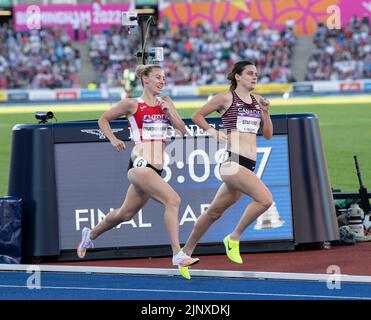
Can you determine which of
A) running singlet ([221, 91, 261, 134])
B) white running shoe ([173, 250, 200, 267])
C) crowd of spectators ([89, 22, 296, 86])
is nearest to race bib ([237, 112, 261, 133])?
running singlet ([221, 91, 261, 134])

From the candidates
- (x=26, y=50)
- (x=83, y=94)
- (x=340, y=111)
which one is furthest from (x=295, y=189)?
(x=26, y=50)

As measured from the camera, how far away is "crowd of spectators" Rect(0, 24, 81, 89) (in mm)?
46438

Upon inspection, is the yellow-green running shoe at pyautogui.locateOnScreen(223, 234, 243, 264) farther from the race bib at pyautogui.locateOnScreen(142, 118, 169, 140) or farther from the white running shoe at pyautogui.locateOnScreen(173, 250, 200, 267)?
the race bib at pyautogui.locateOnScreen(142, 118, 169, 140)

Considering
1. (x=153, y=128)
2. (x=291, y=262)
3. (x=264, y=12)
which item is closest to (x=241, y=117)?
(x=153, y=128)

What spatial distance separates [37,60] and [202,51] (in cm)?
807

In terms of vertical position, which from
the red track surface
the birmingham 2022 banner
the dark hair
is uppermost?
the birmingham 2022 banner

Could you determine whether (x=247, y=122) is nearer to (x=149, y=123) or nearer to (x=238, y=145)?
(x=238, y=145)

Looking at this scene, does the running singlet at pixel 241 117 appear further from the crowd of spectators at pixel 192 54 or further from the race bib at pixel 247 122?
the crowd of spectators at pixel 192 54

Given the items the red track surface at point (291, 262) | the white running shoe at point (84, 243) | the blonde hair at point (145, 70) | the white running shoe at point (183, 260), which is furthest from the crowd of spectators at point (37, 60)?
the white running shoe at point (183, 260)

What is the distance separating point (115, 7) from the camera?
51125mm

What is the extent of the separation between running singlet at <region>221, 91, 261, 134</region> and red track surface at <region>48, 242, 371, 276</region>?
1482 mm

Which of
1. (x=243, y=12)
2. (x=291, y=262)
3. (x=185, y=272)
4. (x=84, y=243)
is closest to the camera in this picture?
(x=185, y=272)

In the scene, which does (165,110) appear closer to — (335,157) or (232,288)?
(232,288)

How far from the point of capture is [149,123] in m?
9.48
